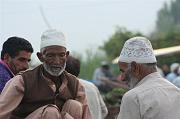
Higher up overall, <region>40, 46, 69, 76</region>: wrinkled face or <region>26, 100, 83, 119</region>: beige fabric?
<region>40, 46, 69, 76</region>: wrinkled face

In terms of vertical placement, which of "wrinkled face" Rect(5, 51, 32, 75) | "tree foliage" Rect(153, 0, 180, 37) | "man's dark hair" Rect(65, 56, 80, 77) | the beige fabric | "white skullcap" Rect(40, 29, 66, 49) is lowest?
"tree foliage" Rect(153, 0, 180, 37)

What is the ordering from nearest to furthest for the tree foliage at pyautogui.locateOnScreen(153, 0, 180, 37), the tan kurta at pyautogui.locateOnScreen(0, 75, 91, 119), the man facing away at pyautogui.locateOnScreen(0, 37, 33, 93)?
the tan kurta at pyautogui.locateOnScreen(0, 75, 91, 119)
the man facing away at pyautogui.locateOnScreen(0, 37, 33, 93)
the tree foliage at pyautogui.locateOnScreen(153, 0, 180, 37)

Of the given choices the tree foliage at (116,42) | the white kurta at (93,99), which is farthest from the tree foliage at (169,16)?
the white kurta at (93,99)

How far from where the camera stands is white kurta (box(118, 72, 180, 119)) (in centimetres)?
477

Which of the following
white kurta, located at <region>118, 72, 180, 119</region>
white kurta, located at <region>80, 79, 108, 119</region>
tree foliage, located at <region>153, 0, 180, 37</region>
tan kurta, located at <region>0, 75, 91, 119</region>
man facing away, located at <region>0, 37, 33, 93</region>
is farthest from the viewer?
tree foliage, located at <region>153, 0, 180, 37</region>

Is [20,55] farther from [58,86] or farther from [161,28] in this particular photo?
[161,28]

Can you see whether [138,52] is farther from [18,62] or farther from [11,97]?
[18,62]

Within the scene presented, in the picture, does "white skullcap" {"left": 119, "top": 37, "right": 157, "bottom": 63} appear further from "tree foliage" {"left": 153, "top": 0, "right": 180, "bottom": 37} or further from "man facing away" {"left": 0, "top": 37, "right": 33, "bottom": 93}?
"tree foliage" {"left": 153, "top": 0, "right": 180, "bottom": 37}

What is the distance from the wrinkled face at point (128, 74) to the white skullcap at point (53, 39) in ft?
1.65

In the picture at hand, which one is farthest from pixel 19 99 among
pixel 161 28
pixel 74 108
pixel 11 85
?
pixel 161 28

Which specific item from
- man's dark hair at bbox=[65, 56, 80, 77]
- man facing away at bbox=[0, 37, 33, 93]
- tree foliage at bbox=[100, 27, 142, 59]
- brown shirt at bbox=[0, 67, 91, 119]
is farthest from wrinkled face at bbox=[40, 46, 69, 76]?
tree foliage at bbox=[100, 27, 142, 59]

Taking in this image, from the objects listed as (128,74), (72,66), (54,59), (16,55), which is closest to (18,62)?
(16,55)

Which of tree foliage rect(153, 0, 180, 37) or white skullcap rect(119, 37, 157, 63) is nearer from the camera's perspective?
white skullcap rect(119, 37, 157, 63)

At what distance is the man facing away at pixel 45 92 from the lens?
4926mm
